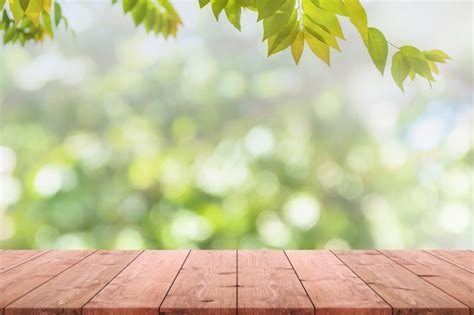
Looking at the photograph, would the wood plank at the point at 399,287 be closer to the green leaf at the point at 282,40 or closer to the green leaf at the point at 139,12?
the green leaf at the point at 282,40

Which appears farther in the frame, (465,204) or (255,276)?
(465,204)

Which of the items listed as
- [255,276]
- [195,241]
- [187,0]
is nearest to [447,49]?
[187,0]

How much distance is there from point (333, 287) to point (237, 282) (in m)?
0.23

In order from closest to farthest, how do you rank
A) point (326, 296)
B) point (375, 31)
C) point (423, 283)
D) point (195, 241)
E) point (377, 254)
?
point (375, 31)
point (326, 296)
point (423, 283)
point (377, 254)
point (195, 241)

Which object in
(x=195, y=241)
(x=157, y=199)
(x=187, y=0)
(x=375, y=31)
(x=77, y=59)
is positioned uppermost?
(x=187, y=0)

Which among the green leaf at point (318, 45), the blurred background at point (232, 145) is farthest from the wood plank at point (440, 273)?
the blurred background at point (232, 145)

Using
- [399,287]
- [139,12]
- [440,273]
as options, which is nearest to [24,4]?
[139,12]

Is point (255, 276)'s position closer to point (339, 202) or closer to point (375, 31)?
point (375, 31)

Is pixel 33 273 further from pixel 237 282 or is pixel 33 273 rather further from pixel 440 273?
pixel 440 273

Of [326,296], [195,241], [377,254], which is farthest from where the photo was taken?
[195,241]

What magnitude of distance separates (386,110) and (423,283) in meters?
2.19

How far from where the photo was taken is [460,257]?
2072 mm

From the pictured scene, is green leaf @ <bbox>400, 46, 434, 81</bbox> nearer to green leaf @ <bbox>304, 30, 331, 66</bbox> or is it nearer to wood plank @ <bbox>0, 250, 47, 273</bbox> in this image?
green leaf @ <bbox>304, 30, 331, 66</bbox>

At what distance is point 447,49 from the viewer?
12.3 ft
